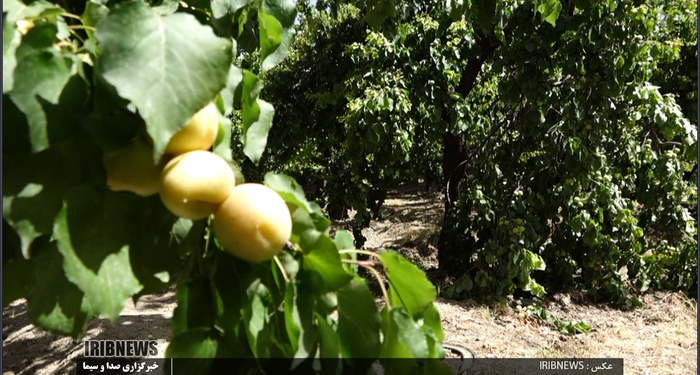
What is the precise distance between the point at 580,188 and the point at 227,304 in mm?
2879

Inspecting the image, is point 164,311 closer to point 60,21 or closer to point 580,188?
point 580,188

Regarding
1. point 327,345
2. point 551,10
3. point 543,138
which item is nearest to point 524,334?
point 543,138

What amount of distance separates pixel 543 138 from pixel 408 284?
291 centimetres

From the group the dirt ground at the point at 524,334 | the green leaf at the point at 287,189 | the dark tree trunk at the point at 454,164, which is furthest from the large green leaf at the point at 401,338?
the dark tree trunk at the point at 454,164

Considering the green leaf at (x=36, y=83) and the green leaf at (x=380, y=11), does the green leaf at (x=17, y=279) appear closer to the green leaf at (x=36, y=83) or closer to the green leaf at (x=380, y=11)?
the green leaf at (x=36, y=83)

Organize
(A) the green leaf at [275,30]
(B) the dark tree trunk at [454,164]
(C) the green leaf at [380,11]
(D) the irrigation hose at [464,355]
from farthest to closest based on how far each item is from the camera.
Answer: (B) the dark tree trunk at [454,164], (D) the irrigation hose at [464,355], (C) the green leaf at [380,11], (A) the green leaf at [275,30]

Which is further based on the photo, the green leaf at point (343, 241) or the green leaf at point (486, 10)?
the green leaf at point (486, 10)

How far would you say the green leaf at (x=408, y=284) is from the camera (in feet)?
1.51

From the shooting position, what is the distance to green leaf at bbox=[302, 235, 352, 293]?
0.40 meters

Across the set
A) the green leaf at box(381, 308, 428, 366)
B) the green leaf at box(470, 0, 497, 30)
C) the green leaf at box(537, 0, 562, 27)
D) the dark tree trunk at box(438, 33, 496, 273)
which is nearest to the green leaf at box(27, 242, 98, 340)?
the green leaf at box(381, 308, 428, 366)

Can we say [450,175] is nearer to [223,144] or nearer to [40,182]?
[223,144]

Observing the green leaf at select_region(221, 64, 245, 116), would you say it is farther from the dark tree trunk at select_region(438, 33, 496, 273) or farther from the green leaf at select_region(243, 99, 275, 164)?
the dark tree trunk at select_region(438, 33, 496, 273)

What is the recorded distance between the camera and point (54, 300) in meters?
0.38

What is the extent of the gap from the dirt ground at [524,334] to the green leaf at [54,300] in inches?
86.8
